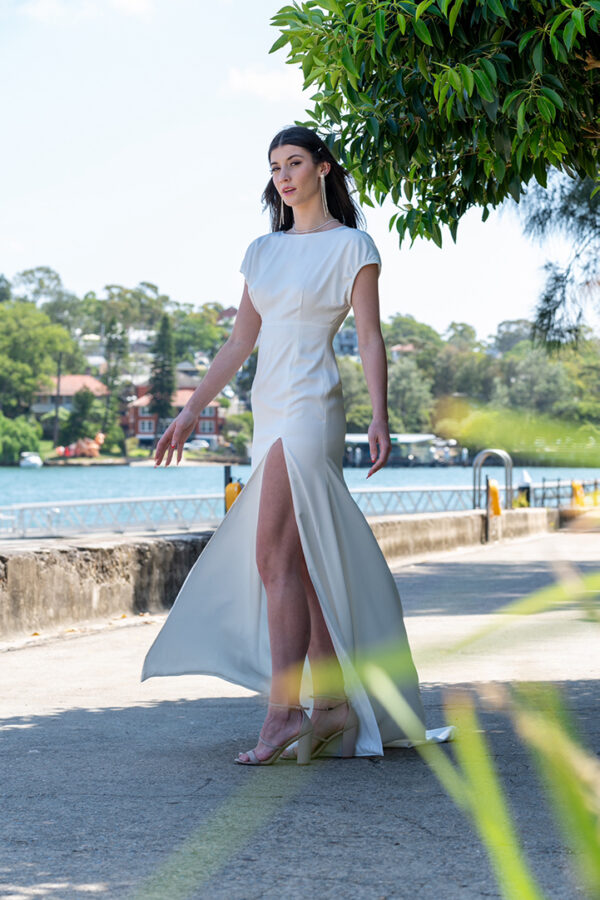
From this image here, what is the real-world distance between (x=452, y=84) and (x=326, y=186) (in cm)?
64

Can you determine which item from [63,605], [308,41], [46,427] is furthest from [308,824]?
[46,427]

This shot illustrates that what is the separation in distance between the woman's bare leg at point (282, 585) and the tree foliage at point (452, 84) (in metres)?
1.01

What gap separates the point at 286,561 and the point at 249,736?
68 cm

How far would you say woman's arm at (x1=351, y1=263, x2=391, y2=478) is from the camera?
356cm

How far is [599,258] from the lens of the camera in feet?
52.7

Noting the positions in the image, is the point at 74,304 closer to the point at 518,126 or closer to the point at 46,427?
the point at 46,427

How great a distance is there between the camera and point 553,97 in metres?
3.24

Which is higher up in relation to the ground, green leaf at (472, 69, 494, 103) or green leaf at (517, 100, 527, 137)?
green leaf at (472, 69, 494, 103)

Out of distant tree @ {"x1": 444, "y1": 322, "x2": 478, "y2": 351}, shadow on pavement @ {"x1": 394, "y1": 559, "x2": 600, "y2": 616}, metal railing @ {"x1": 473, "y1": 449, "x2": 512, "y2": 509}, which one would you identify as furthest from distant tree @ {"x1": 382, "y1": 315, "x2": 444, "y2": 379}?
shadow on pavement @ {"x1": 394, "y1": 559, "x2": 600, "y2": 616}

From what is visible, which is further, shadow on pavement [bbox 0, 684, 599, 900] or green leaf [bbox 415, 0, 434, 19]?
green leaf [bbox 415, 0, 434, 19]

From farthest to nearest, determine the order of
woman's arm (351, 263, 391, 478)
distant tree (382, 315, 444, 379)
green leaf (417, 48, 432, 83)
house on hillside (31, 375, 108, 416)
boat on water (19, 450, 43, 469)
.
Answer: distant tree (382, 315, 444, 379) → house on hillside (31, 375, 108, 416) → boat on water (19, 450, 43, 469) → woman's arm (351, 263, 391, 478) → green leaf (417, 48, 432, 83)

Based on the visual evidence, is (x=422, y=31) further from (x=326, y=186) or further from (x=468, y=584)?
(x=468, y=584)

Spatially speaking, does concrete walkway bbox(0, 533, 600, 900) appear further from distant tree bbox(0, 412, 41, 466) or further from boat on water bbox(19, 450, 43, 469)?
distant tree bbox(0, 412, 41, 466)

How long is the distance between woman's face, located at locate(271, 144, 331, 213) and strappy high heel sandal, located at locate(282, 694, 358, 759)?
144 centimetres
